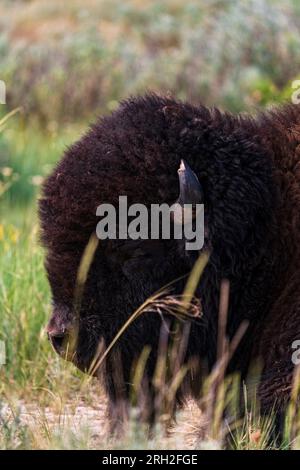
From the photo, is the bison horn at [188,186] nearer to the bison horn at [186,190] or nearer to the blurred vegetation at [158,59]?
the bison horn at [186,190]

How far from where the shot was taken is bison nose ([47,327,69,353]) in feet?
15.5

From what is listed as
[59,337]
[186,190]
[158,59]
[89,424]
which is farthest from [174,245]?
[158,59]

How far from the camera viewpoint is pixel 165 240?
15.4 ft

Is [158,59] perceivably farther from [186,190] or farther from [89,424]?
[186,190]

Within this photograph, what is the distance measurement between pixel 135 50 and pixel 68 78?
5.82 feet

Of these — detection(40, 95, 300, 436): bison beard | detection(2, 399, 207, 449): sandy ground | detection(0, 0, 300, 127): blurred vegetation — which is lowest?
detection(2, 399, 207, 449): sandy ground

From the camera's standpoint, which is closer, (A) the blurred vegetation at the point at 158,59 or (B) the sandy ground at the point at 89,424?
→ (B) the sandy ground at the point at 89,424

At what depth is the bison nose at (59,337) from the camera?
4.71m

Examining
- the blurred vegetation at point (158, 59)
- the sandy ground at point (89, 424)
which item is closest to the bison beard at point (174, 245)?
the sandy ground at point (89, 424)

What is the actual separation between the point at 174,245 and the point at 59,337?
638 millimetres

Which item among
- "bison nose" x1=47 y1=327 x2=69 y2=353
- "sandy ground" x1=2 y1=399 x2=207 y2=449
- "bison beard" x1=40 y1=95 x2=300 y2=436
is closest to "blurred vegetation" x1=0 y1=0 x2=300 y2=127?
"sandy ground" x1=2 y1=399 x2=207 y2=449

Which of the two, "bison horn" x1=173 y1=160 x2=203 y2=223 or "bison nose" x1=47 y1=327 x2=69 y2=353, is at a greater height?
"bison horn" x1=173 y1=160 x2=203 y2=223

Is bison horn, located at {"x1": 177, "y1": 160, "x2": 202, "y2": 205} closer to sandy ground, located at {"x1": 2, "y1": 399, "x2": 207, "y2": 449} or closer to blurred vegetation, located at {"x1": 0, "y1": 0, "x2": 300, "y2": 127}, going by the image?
sandy ground, located at {"x1": 2, "y1": 399, "x2": 207, "y2": 449}

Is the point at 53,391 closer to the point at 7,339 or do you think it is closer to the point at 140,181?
the point at 7,339
